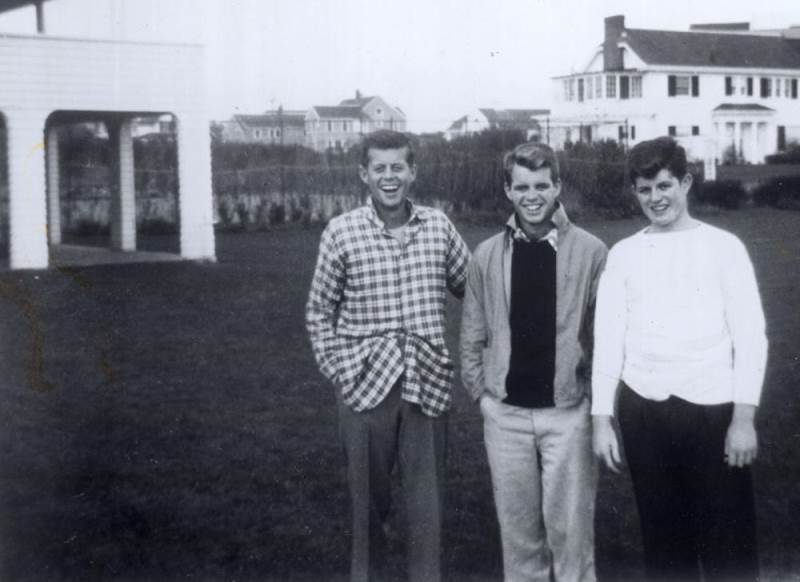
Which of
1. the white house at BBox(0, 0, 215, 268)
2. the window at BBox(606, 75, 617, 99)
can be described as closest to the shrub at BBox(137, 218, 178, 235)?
the white house at BBox(0, 0, 215, 268)

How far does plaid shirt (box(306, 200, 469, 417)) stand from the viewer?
3.75 meters

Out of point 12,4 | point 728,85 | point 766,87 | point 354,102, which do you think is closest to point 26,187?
point 12,4

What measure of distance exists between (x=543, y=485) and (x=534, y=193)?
967mm

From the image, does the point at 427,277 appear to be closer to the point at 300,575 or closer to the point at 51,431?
the point at 300,575

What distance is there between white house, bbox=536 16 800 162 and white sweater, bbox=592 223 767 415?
44856 mm

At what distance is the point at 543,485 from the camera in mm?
3643

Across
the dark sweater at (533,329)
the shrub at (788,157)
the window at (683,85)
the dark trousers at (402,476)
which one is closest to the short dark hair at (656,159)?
the dark sweater at (533,329)

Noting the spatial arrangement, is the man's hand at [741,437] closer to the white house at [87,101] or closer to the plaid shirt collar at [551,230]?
the plaid shirt collar at [551,230]

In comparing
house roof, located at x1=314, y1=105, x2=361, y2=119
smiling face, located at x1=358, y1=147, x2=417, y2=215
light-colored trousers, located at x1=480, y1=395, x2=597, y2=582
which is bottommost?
light-colored trousers, located at x1=480, y1=395, x2=597, y2=582

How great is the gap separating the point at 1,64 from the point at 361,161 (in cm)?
1299

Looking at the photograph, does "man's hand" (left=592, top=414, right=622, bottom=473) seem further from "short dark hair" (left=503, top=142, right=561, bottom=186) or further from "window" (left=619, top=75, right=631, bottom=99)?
"window" (left=619, top=75, right=631, bottom=99)

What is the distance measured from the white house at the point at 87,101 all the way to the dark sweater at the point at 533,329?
13.3 metres

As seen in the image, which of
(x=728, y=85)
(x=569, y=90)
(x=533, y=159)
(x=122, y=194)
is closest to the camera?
(x=533, y=159)

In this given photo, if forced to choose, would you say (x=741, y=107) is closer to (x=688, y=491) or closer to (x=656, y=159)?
(x=656, y=159)
